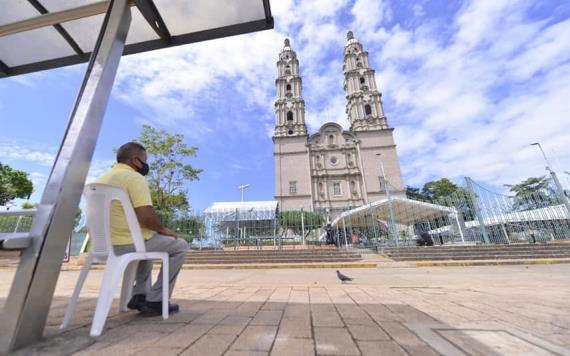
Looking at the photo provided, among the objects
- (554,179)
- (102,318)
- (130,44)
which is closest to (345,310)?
(102,318)

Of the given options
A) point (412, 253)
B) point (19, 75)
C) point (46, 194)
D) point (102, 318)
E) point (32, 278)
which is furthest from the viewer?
point (412, 253)

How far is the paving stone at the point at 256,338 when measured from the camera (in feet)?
3.71

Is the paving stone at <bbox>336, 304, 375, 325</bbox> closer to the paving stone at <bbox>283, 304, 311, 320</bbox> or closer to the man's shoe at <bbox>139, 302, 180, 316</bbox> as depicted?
the paving stone at <bbox>283, 304, 311, 320</bbox>

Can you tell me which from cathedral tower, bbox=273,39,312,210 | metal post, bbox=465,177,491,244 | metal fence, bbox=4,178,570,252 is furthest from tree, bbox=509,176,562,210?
cathedral tower, bbox=273,39,312,210

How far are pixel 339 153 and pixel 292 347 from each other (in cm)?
3483

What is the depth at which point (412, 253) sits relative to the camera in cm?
1052

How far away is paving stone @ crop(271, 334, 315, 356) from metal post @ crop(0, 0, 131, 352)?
1.08 m

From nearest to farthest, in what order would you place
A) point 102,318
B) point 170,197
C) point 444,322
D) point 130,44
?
point 102,318
point 444,322
point 130,44
point 170,197

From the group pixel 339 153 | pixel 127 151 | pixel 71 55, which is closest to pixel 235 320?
pixel 127 151

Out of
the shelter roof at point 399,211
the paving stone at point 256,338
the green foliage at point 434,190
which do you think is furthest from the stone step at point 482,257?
the green foliage at point 434,190

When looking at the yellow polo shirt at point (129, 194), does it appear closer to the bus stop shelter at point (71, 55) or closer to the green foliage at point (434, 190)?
the bus stop shelter at point (71, 55)

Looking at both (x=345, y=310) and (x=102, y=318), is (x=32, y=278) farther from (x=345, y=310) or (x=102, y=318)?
(x=345, y=310)

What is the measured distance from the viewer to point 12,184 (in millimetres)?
20375

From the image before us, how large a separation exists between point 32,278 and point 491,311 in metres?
2.80
